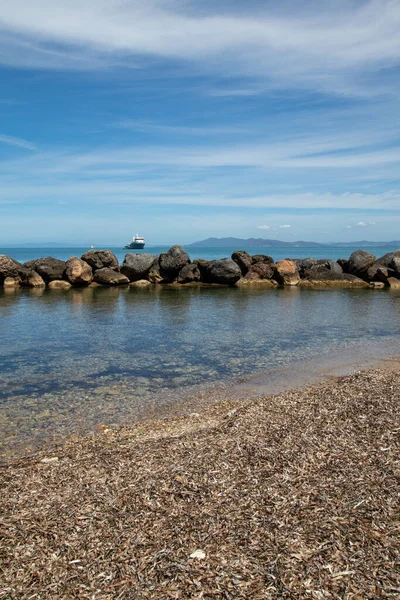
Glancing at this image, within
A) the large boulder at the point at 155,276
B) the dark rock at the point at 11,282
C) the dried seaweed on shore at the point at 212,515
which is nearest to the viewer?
the dried seaweed on shore at the point at 212,515

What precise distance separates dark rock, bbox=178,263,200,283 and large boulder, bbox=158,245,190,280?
1.60 feet

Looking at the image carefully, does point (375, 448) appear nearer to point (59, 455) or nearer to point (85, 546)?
point (85, 546)

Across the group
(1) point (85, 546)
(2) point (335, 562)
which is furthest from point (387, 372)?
(1) point (85, 546)

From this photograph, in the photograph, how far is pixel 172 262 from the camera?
35.5m

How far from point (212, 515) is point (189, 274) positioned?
A: 30607mm

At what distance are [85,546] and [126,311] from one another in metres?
19.0

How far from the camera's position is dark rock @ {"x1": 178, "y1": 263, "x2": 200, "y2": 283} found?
35375 mm

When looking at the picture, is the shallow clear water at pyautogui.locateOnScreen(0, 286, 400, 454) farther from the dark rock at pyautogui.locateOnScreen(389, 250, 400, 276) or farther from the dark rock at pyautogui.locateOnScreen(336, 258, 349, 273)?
the dark rock at pyautogui.locateOnScreen(336, 258, 349, 273)

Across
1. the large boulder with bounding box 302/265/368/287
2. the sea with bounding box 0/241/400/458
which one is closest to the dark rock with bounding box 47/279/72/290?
the sea with bounding box 0/241/400/458

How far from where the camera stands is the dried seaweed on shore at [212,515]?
4102 mm

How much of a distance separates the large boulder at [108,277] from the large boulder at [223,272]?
676 centimetres

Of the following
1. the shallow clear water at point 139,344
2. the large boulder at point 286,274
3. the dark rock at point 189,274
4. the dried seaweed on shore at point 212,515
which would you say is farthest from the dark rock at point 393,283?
the dried seaweed on shore at point 212,515

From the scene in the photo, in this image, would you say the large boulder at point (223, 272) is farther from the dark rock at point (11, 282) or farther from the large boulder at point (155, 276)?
the dark rock at point (11, 282)

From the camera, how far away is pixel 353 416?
27.1ft
